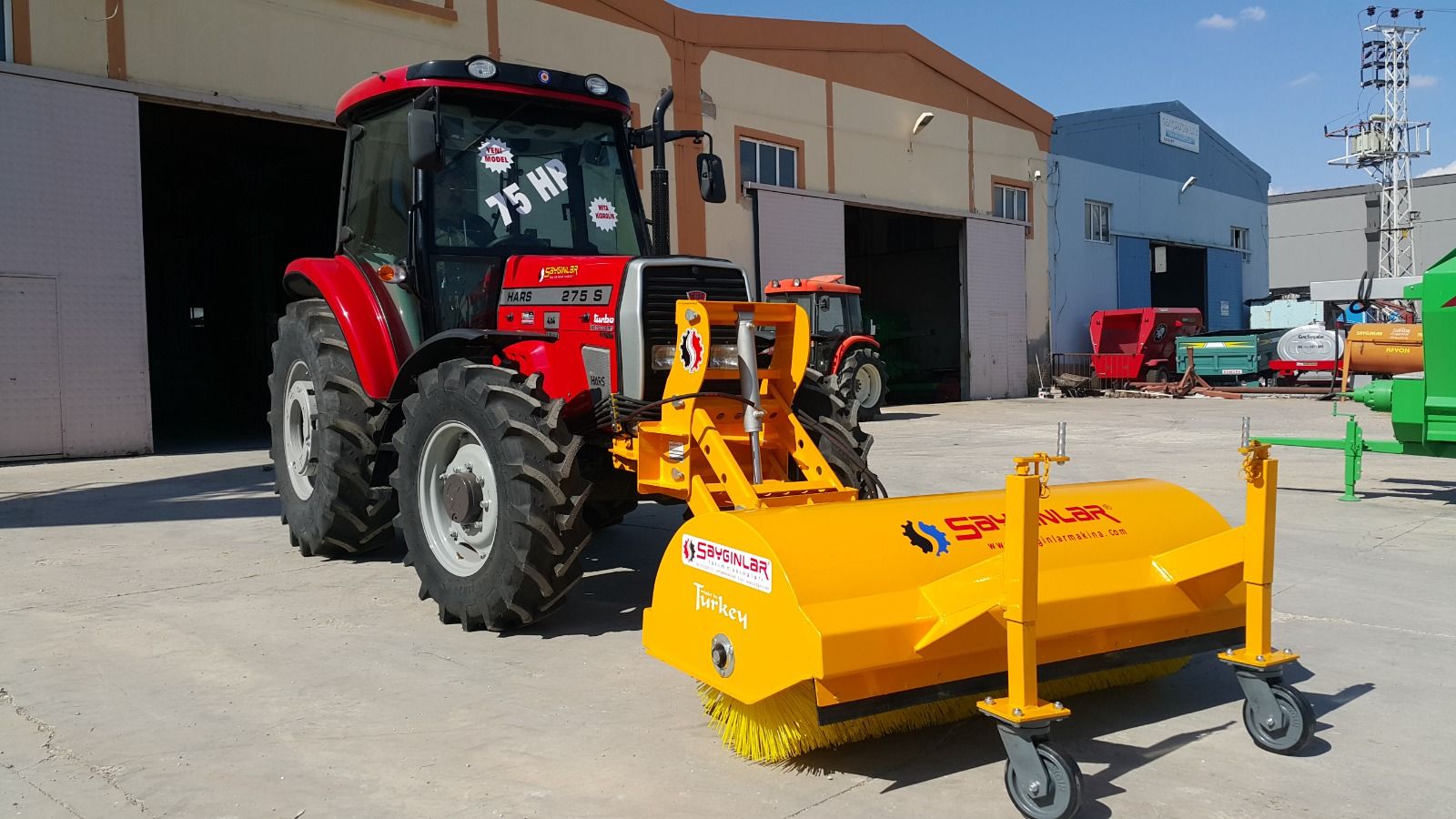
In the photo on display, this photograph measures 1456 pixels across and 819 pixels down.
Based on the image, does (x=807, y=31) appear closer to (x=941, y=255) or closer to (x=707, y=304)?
(x=941, y=255)

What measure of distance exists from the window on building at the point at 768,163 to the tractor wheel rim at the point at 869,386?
14.4ft

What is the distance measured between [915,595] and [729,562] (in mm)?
573

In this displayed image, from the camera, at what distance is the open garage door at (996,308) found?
80.9ft

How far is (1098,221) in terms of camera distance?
28.5 meters

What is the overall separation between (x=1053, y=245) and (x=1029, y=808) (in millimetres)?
25606

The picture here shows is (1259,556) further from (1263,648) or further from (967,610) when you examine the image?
(967,610)

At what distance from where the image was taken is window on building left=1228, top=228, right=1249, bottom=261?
3406 cm

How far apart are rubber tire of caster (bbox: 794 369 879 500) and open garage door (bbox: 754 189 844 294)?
49.2 ft

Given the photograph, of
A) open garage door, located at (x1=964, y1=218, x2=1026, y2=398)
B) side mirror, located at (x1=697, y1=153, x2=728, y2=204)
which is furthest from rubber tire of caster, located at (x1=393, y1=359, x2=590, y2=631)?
open garage door, located at (x1=964, y1=218, x2=1026, y2=398)

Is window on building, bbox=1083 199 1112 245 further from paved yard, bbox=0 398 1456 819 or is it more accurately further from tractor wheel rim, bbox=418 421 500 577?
tractor wheel rim, bbox=418 421 500 577

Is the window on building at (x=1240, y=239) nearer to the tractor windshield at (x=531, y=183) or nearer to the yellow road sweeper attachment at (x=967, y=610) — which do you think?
the tractor windshield at (x=531, y=183)

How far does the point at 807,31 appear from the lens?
20.8 metres

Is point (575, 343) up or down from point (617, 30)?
down

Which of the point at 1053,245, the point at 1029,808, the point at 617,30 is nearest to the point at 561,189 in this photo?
the point at 1029,808
